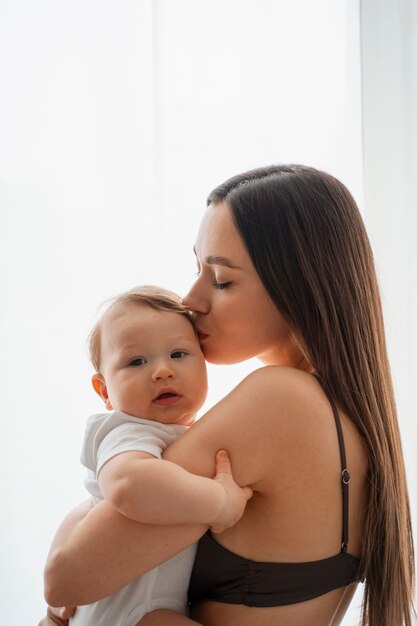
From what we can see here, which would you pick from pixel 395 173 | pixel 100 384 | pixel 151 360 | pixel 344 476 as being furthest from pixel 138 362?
pixel 395 173

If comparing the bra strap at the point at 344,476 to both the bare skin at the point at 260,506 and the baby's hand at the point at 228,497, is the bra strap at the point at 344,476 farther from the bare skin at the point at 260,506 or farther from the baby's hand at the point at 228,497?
the baby's hand at the point at 228,497

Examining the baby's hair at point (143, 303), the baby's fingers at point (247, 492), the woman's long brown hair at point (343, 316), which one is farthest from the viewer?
the baby's hair at point (143, 303)

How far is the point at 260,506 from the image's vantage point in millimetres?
1256

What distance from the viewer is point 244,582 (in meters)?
1.25

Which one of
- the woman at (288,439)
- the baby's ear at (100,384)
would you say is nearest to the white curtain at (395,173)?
the woman at (288,439)

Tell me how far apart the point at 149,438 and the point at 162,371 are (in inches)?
5.9

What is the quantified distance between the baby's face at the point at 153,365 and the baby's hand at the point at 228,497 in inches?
8.1

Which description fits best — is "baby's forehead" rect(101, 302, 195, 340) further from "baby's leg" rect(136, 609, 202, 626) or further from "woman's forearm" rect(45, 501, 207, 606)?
"baby's leg" rect(136, 609, 202, 626)

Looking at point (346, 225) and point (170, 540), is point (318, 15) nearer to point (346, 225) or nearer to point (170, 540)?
point (346, 225)

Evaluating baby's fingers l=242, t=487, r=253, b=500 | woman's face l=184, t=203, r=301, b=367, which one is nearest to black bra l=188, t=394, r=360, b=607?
baby's fingers l=242, t=487, r=253, b=500

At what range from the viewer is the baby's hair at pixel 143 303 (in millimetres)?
1445

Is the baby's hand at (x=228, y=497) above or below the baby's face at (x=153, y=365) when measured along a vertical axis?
below

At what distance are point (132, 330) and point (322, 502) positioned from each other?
0.46 meters

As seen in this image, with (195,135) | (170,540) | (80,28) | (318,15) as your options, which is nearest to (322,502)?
(170,540)
